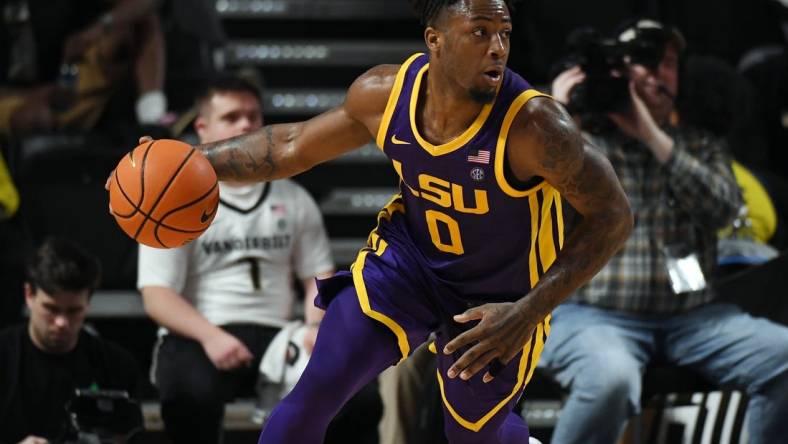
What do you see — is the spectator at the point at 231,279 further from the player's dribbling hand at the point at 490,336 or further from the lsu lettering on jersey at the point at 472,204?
the player's dribbling hand at the point at 490,336

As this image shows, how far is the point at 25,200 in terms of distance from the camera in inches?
216

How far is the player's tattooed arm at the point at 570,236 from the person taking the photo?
10.7 feet

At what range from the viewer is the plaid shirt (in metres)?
4.45

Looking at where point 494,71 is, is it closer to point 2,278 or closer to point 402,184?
point 402,184

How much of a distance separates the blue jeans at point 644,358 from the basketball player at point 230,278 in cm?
89

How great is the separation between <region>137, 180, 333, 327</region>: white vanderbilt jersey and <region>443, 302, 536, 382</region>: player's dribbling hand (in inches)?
61.3

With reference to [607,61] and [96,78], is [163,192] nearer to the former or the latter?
[607,61]

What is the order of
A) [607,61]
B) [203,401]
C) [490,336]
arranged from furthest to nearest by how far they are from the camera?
[607,61]
[203,401]
[490,336]

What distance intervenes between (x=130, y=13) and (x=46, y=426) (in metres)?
2.18

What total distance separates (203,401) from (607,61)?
1.75 metres

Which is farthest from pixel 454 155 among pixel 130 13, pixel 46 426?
pixel 130 13

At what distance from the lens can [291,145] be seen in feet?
12.1

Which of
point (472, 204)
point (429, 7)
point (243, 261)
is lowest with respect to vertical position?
point (243, 261)

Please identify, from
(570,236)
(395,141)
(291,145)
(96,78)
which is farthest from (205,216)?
(96,78)
